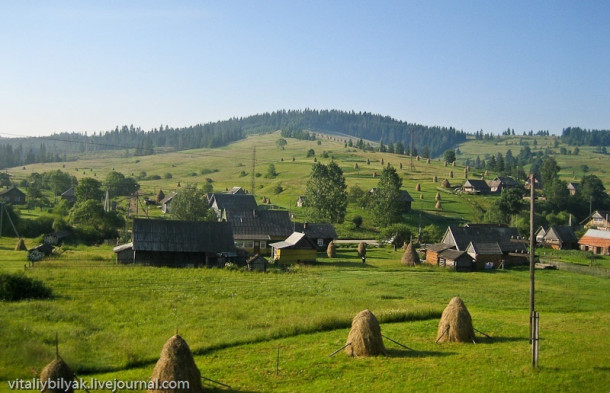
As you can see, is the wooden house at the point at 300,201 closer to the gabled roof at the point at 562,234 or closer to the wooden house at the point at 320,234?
the wooden house at the point at 320,234

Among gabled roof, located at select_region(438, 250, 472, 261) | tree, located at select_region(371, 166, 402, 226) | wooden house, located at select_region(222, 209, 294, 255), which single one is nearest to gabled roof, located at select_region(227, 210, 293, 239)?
wooden house, located at select_region(222, 209, 294, 255)

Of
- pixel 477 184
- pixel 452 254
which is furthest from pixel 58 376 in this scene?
pixel 477 184

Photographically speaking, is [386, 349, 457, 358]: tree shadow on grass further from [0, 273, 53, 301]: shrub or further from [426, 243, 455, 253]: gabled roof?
[426, 243, 455, 253]: gabled roof

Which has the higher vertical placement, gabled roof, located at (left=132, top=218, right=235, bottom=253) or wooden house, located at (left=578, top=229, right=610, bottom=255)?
gabled roof, located at (left=132, top=218, right=235, bottom=253)

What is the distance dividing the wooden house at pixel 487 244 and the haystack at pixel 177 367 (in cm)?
4244

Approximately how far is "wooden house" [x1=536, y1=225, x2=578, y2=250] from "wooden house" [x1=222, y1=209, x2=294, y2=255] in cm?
3692

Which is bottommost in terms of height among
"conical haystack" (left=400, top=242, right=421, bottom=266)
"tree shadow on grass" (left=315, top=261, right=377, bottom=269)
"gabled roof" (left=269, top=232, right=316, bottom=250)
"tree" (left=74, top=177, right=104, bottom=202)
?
"tree shadow on grass" (left=315, top=261, right=377, bottom=269)

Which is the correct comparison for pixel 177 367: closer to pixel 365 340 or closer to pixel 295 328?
pixel 365 340

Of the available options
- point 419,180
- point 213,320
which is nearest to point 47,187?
point 419,180

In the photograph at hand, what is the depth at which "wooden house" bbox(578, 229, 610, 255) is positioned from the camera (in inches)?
2736

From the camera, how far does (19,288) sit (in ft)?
95.6

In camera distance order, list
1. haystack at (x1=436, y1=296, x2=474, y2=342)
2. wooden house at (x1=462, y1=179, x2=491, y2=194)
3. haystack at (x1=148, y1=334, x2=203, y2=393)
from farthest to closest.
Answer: wooden house at (x1=462, y1=179, x2=491, y2=194) → haystack at (x1=436, y1=296, x2=474, y2=342) → haystack at (x1=148, y1=334, x2=203, y2=393)

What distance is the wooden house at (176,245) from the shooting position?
46844 millimetres

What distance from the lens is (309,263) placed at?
2025 inches
